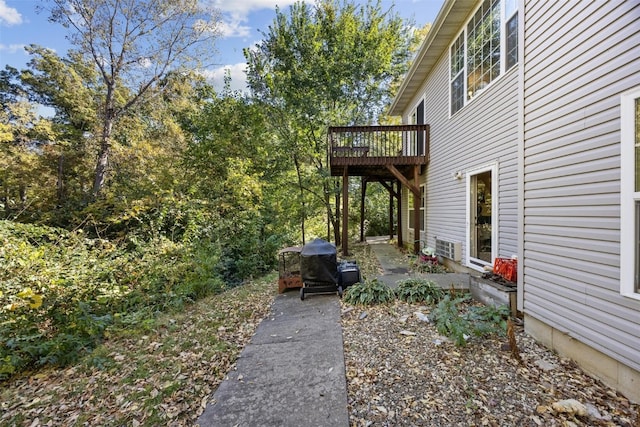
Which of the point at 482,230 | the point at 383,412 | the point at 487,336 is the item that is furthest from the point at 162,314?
the point at 482,230

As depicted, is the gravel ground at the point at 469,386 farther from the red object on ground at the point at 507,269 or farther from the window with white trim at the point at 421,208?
the window with white trim at the point at 421,208

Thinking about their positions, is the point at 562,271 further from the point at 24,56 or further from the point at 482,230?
the point at 24,56

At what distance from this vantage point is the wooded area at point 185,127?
26.9 ft

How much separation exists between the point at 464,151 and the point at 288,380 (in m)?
5.42

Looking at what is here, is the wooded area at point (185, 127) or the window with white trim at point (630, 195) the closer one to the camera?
the window with white trim at point (630, 195)

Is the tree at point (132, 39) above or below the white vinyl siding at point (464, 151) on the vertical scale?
above

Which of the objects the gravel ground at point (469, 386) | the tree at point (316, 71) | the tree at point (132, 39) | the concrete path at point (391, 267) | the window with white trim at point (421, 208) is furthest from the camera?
the tree at point (316, 71)

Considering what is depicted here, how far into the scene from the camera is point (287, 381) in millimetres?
2605

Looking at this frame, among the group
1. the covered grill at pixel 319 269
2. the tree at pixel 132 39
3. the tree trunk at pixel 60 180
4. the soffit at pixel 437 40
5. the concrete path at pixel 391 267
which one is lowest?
the concrete path at pixel 391 267

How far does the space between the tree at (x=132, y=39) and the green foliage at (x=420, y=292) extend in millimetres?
11443

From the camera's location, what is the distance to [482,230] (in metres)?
5.66

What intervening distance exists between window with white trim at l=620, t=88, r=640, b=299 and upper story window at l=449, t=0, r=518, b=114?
8.64 ft

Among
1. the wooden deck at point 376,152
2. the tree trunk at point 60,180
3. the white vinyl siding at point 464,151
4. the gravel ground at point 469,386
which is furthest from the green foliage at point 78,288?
the tree trunk at point 60,180

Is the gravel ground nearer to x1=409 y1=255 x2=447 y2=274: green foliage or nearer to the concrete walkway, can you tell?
the concrete walkway
